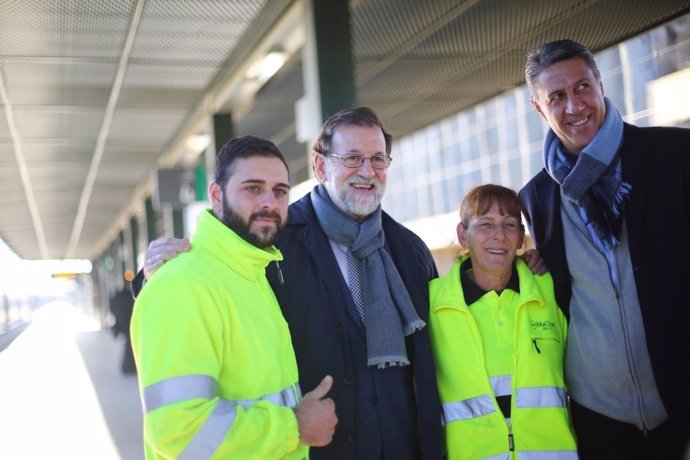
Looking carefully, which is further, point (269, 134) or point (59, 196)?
point (59, 196)

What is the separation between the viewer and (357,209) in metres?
2.90

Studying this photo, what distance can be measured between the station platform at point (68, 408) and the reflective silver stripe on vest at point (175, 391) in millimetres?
5010

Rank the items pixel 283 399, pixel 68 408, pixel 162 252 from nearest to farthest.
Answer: pixel 283 399
pixel 162 252
pixel 68 408

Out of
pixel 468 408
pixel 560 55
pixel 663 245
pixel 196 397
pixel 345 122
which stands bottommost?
pixel 468 408

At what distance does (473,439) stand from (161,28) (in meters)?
5.09

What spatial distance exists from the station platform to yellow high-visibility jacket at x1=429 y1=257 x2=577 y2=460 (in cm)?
454

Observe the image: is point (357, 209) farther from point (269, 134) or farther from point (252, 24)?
point (269, 134)

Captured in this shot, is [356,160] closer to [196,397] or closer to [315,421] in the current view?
[315,421]

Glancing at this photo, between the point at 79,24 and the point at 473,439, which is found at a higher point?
the point at 79,24

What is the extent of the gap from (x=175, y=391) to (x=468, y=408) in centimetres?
129

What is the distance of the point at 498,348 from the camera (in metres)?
2.77

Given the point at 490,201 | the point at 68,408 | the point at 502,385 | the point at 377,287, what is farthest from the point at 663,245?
the point at 68,408

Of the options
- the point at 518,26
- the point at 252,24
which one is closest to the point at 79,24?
the point at 252,24

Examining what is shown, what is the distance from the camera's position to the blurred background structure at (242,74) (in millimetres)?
6116
